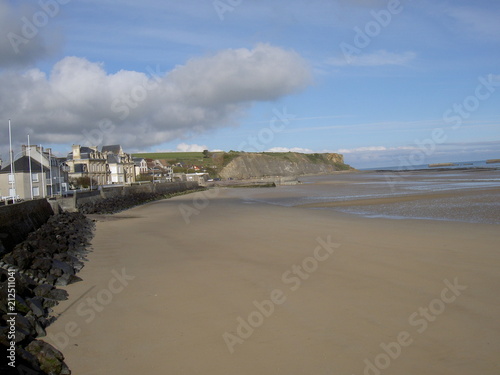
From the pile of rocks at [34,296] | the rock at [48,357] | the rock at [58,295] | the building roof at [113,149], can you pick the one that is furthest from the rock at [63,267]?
the building roof at [113,149]

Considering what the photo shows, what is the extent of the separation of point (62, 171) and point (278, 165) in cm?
10678

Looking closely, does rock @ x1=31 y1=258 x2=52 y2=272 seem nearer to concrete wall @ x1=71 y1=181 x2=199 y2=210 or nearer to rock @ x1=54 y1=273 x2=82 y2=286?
rock @ x1=54 y1=273 x2=82 y2=286

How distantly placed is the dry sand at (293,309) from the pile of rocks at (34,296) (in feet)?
0.82

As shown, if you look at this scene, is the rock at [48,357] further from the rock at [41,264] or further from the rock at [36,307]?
the rock at [41,264]

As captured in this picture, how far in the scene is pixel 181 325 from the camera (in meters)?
5.64

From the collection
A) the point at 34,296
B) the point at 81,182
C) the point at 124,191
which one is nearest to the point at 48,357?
the point at 34,296

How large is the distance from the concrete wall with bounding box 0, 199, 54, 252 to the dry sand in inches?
101

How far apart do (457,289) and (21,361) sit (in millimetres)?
6105

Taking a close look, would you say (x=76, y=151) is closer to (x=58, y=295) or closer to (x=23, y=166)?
(x=23, y=166)

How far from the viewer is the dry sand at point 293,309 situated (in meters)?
4.59

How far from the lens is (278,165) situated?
147000 millimetres

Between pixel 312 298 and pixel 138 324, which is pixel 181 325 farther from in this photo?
pixel 312 298

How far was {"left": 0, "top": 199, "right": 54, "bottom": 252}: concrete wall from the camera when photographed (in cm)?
1103

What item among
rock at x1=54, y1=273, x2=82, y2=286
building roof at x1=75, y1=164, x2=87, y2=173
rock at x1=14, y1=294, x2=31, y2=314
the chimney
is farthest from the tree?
rock at x1=14, y1=294, x2=31, y2=314
